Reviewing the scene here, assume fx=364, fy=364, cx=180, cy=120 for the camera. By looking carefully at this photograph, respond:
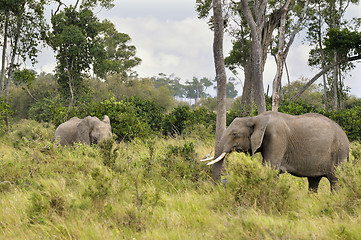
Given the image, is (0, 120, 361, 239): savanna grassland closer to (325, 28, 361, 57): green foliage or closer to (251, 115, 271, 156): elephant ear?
(251, 115, 271, 156): elephant ear

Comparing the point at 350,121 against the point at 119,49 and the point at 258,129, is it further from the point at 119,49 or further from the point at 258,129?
the point at 119,49

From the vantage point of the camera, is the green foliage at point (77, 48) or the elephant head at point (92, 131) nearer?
the elephant head at point (92, 131)

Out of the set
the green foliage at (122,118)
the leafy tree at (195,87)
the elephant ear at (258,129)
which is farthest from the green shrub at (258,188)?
the leafy tree at (195,87)

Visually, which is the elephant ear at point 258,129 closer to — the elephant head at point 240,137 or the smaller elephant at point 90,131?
the elephant head at point 240,137

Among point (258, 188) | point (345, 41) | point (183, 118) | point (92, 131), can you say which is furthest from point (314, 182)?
point (345, 41)

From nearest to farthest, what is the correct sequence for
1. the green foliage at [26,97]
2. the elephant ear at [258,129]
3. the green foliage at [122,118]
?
the elephant ear at [258,129] < the green foliage at [122,118] < the green foliage at [26,97]

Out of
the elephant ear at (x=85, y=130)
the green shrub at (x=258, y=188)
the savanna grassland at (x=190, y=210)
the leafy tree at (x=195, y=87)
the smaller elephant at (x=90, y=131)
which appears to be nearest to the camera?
the savanna grassland at (x=190, y=210)

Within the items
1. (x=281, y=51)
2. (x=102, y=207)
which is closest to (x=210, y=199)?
(x=102, y=207)

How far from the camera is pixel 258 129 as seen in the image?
6.76 metres

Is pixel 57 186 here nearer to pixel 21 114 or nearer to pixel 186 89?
pixel 21 114

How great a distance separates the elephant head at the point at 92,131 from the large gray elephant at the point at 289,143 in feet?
17.6

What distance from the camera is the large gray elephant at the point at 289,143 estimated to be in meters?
6.77

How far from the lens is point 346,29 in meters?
17.9

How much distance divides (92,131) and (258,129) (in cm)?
638
